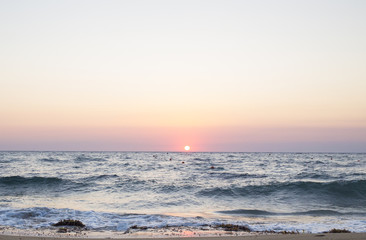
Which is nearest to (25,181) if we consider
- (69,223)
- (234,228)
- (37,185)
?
(37,185)

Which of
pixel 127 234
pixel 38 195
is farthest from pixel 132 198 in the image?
pixel 127 234

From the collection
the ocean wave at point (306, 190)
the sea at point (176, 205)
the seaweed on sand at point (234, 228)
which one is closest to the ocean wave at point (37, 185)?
the sea at point (176, 205)

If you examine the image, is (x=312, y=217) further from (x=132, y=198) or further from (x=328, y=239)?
(x=132, y=198)

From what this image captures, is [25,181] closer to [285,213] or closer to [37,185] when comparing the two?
[37,185]

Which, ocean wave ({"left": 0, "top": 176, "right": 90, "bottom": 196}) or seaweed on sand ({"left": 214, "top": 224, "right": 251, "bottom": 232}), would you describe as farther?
ocean wave ({"left": 0, "top": 176, "right": 90, "bottom": 196})

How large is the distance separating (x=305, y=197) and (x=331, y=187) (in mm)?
3314

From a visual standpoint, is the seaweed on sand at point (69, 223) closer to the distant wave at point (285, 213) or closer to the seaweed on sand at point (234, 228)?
the seaweed on sand at point (234, 228)

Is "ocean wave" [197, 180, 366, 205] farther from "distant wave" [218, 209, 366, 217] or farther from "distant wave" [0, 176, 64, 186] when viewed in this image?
"distant wave" [0, 176, 64, 186]

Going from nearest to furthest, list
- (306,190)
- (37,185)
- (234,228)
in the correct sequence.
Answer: (234,228), (306,190), (37,185)

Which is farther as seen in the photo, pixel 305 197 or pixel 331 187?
pixel 331 187

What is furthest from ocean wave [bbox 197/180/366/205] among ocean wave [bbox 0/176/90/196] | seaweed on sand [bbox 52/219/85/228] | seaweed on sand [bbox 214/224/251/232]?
seaweed on sand [bbox 52/219/85/228]

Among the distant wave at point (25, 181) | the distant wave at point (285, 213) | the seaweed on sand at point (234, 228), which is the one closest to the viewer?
the seaweed on sand at point (234, 228)

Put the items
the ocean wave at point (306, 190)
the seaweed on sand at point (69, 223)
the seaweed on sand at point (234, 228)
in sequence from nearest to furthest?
the seaweed on sand at point (234, 228)
the seaweed on sand at point (69, 223)
the ocean wave at point (306, 190)

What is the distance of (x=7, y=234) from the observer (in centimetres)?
917
